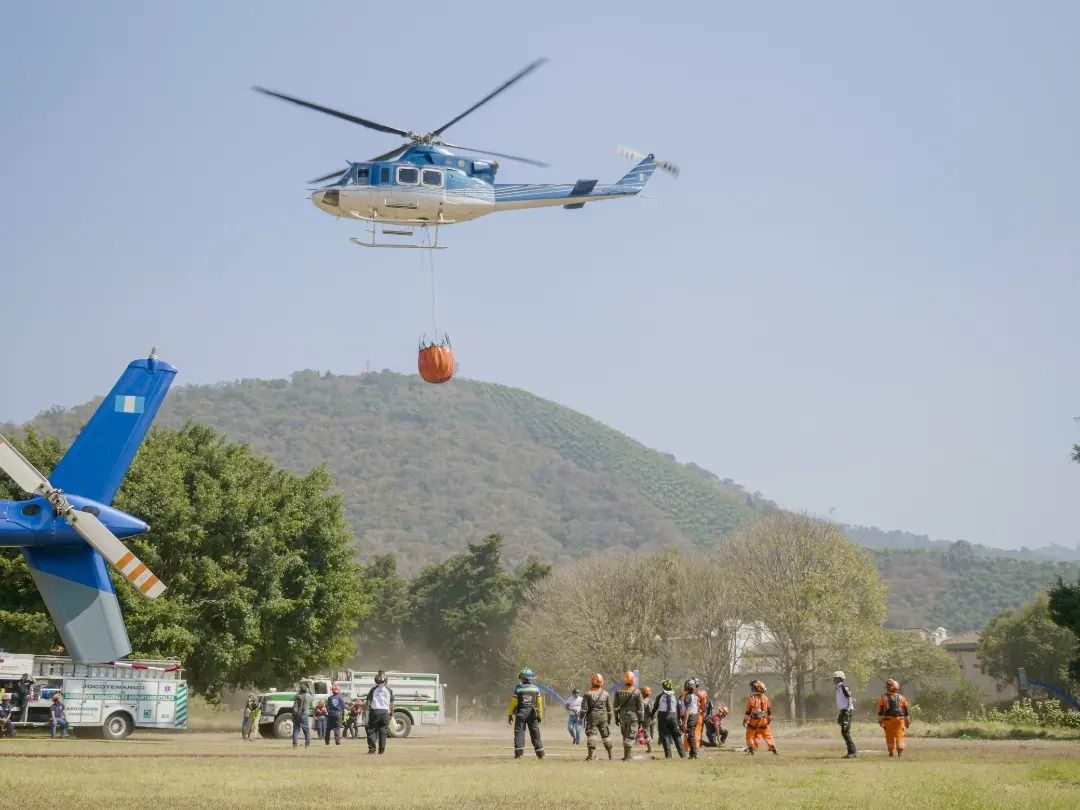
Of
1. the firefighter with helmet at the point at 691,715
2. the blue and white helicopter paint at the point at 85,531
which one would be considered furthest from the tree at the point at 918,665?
the blue and white helicopter paint at the point at 85,531

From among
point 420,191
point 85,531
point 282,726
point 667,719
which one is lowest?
point 282,726

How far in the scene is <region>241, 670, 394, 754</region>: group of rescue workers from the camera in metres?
27.1

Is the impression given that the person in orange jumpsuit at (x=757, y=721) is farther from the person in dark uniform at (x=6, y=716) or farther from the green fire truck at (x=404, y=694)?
the person in dark uniform at (x=6, y=716)

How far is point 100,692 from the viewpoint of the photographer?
37844 mm

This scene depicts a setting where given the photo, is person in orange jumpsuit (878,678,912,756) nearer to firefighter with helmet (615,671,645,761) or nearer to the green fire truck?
firefighter with helmet (615,671,645,761)

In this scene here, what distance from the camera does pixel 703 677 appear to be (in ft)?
225

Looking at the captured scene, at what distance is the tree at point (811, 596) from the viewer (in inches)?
2576

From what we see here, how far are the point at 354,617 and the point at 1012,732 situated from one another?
2990cm

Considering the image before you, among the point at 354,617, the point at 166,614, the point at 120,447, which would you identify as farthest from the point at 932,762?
the point at 354,617

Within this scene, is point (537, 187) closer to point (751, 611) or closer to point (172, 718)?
point (172, 718)

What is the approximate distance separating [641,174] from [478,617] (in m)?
76.4

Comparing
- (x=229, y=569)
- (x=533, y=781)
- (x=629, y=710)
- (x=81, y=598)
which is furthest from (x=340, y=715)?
(x=229, y=569)

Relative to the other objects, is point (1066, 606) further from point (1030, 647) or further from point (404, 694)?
point (1030, 647)

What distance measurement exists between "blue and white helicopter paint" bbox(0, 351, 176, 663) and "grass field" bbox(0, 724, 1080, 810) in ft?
8.37
